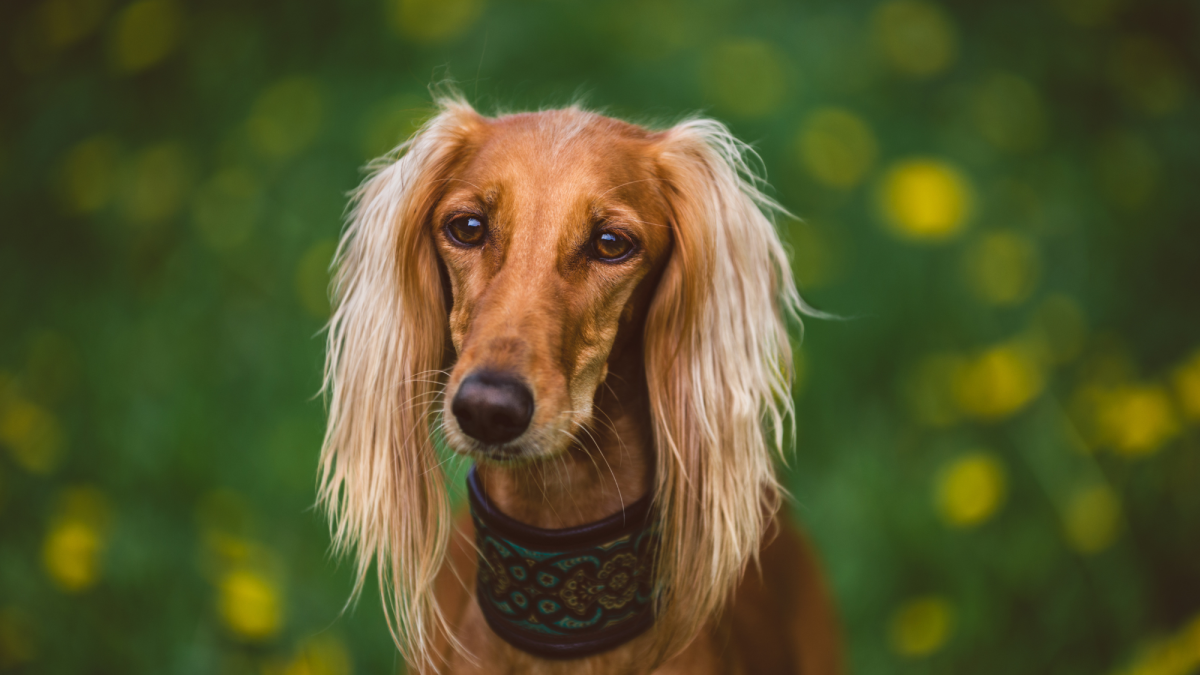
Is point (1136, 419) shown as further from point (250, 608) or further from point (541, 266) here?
point (250, 608)

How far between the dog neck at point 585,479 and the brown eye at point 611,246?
0.25 meters

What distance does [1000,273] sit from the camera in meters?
3.06

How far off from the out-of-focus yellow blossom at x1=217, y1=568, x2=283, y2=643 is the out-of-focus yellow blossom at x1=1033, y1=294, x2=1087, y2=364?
9.19 ft

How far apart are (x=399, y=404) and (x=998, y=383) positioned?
2187 mm

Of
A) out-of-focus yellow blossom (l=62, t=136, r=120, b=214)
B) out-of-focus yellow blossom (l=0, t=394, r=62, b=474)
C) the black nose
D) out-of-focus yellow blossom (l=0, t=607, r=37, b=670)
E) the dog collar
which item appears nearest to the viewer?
the black nose

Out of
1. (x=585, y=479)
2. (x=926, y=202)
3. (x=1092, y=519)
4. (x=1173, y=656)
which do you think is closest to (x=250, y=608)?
(x=585, y=479)

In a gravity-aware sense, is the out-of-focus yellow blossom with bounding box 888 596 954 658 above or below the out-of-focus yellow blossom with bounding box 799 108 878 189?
below

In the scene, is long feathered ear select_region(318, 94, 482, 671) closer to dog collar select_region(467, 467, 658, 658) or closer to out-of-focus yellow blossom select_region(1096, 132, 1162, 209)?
dog collar select_region(467, 467, 658, 658)

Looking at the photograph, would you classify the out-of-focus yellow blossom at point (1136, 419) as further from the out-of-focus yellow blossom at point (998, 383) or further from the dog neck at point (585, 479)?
the dog neck at point (585, 479)

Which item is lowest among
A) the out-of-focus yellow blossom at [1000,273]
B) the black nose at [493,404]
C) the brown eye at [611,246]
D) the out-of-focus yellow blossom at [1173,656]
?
the out-of-focus yellow blossom at [1173,656]

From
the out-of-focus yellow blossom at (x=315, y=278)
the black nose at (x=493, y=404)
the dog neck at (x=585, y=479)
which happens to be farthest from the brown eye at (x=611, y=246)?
the out-of-focus yellow blossom at (x=315, y=278)

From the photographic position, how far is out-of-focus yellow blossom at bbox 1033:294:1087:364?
119 inches

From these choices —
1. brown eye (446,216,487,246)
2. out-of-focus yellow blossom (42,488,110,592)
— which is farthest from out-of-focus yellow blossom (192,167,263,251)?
brown eye (446,216,487,246)

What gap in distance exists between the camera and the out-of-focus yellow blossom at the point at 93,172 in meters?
3.23
